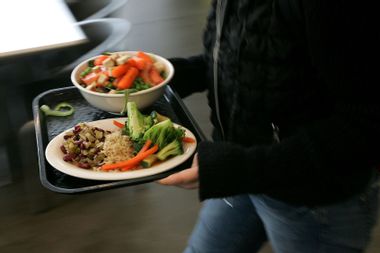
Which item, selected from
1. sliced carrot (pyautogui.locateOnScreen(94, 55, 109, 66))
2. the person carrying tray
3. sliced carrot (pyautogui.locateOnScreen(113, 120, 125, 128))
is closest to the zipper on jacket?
the person carrying tray

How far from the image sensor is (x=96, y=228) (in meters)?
1.71

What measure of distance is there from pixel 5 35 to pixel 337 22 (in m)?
1.07

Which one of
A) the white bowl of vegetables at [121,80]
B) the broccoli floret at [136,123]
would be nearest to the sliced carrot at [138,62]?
the white bowl of vegetables at [121,80]

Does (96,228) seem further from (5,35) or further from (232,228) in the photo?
(232,228)

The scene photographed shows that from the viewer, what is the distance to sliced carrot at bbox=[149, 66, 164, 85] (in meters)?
0.99

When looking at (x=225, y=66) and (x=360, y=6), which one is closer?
(x=360, y=6)

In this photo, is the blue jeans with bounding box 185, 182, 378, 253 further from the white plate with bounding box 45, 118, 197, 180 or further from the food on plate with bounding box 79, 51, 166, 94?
the food on plate with bounding box 79, 51, 166, 94

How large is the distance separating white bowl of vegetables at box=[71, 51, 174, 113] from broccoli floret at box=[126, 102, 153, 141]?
0.16 feet

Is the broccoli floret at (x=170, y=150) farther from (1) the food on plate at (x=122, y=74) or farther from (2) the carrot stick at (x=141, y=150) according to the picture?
(1) the food on plate at (x=122, y=74)

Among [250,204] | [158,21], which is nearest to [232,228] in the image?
[250,204]

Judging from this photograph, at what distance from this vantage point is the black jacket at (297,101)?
1.92 ft

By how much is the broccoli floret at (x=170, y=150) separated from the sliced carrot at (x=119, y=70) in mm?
231

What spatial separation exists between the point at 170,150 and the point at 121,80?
0.22 m

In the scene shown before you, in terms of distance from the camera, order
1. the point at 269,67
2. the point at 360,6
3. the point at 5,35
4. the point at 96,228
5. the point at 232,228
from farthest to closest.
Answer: the point at 96,228 → the point at 5,35 → the point at 232,228 → the point at 269,67 → the point at 360,6
